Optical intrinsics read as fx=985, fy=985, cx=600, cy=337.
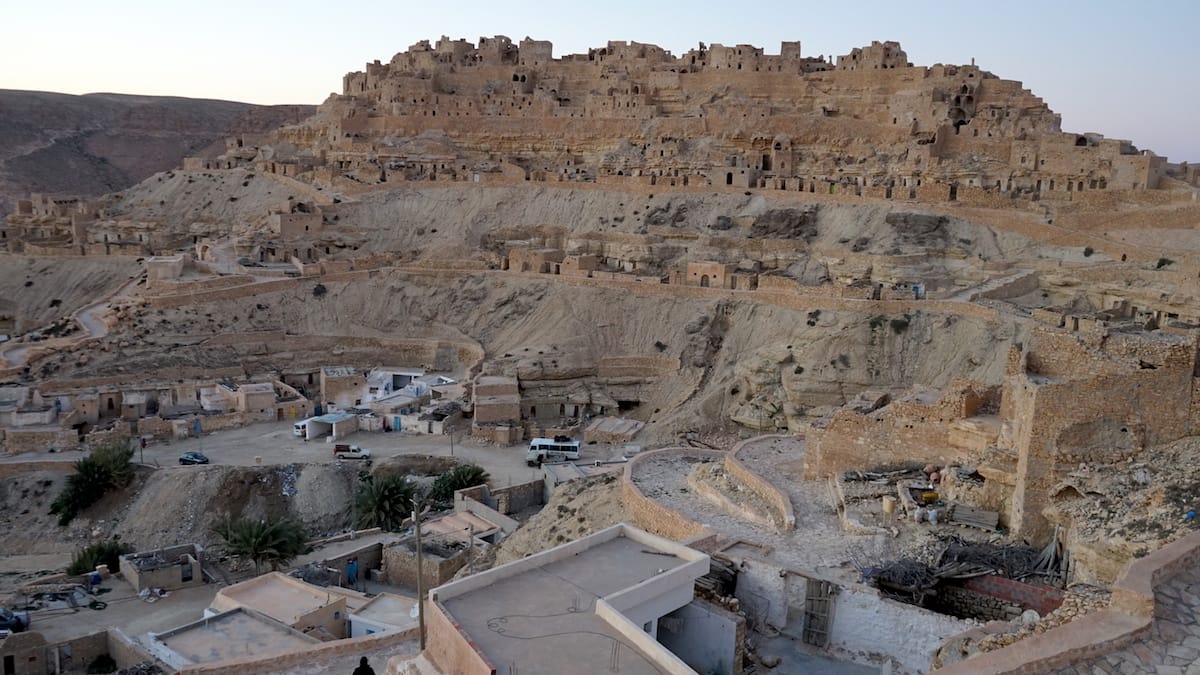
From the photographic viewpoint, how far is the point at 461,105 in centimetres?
5081

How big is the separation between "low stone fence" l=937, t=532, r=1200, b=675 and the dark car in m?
22.2

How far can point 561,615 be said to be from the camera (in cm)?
884

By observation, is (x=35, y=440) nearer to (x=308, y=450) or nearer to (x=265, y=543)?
(x=308, y=450)

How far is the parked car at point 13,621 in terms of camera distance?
1572 centimetres

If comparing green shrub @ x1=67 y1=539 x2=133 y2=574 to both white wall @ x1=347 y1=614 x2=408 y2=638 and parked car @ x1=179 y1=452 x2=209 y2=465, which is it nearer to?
parked car @ x1=179 y1=452 x2=209 y2=465

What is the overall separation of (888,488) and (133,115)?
9886cm

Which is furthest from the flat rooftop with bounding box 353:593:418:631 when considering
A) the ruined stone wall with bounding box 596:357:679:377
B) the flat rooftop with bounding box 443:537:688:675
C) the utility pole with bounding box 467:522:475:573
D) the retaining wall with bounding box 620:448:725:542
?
the ruined stone wall with bounding box 596:357:679:377

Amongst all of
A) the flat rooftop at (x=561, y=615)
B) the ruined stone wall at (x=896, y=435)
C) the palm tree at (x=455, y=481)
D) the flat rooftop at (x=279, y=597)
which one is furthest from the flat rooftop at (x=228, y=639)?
the palm tree at (x=455, y=481)

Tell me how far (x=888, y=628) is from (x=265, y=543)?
1316 cm

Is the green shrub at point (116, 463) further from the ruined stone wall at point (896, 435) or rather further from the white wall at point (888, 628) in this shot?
the white wall at point (888, 628)

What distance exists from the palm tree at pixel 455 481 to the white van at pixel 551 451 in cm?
159

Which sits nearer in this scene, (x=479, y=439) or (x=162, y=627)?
(x=162, y=627)

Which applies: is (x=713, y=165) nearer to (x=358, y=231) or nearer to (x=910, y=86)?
(x=910, y=86)

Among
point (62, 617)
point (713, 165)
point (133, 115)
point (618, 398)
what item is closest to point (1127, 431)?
point (62, 617)
